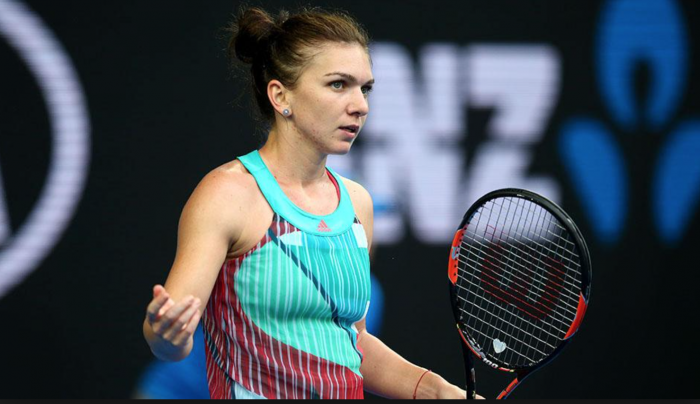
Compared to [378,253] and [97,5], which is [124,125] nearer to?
[97,5]

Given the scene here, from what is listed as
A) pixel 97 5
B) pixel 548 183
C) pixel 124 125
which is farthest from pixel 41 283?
pixel 548 183

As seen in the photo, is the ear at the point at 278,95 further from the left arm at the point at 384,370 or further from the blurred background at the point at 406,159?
the blurred background at the point at 406,159

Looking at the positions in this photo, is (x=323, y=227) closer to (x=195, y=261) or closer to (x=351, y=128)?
(x=351, y=128)

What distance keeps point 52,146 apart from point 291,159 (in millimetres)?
1481

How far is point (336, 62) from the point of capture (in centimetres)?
205

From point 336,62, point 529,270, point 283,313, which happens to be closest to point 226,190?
point 283,313

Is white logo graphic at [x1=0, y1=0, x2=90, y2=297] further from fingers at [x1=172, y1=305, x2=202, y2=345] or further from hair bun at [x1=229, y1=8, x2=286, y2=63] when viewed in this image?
fingers at [x1=172, y1=305, x2=202, y2=345]

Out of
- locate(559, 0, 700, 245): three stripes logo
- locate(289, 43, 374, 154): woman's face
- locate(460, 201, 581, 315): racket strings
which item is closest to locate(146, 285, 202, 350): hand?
locate(289, 43, 374, 154): woman's face

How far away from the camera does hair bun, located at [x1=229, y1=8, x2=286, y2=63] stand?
7.06 ft

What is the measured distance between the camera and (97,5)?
3291 mm

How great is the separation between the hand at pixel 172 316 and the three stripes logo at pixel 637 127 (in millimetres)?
2220

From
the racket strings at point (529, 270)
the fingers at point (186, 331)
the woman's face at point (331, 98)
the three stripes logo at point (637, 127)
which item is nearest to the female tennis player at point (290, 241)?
the woman's face at point (331, 98)

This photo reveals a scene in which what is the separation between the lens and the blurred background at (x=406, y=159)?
3.26 m

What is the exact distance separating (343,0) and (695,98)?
1.38m
